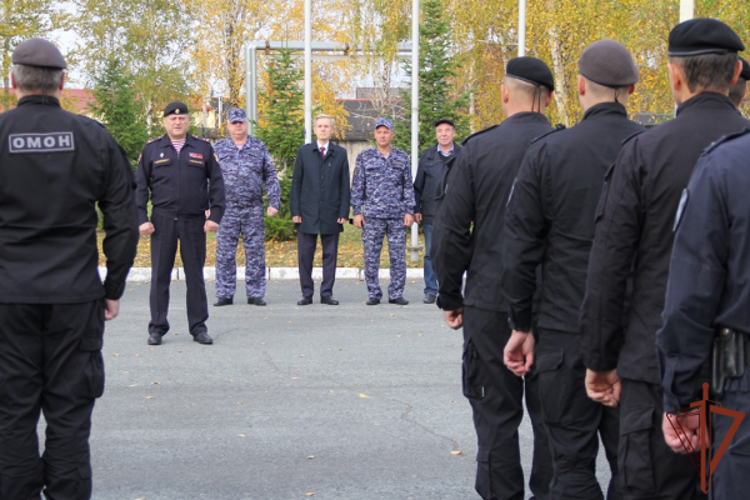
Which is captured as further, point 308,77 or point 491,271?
point 308,77

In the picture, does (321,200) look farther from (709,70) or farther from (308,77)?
(709,70)

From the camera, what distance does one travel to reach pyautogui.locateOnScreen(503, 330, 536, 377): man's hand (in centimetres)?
388

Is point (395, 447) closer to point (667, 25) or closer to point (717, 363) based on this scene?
point (717, 363)

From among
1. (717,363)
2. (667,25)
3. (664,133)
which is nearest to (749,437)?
(717,363)

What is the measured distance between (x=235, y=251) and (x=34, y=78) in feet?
23.4

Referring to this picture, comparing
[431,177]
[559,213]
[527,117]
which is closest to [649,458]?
[559,213]

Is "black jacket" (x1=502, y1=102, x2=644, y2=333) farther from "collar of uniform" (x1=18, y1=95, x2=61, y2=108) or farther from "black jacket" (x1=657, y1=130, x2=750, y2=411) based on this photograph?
"collar of uniform" (x1=18, y1=95, x2=61, y2=108)

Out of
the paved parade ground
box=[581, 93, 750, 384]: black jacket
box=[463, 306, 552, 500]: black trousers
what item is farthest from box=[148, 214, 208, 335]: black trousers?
box=[581, 93, 750, 384]: black jacket

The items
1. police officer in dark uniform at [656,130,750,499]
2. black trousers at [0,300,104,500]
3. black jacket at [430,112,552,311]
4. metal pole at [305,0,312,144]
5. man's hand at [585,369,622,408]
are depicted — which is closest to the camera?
police officer in dark uniform at [656,130,750,499]

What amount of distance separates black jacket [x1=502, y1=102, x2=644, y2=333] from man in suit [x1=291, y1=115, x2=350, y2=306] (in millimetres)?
7490

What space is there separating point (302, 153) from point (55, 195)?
7.76 metres

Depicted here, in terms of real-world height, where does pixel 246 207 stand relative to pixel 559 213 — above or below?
below

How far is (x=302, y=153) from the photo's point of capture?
11.6 meters

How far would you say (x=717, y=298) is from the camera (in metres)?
2.49
